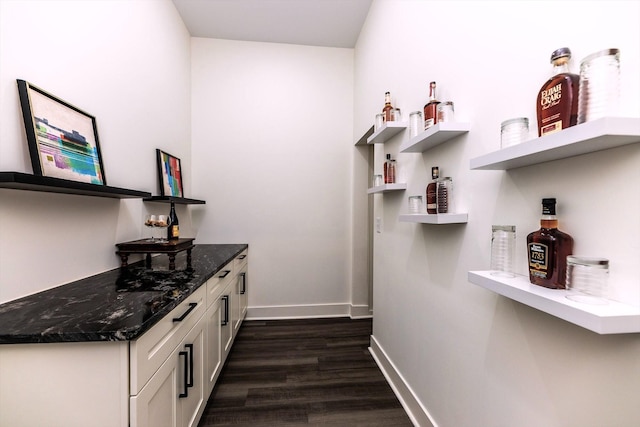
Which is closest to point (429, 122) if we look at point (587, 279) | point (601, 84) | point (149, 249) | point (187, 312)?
point (601, 84)

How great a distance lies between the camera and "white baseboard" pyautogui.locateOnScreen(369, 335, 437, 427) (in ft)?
5.19

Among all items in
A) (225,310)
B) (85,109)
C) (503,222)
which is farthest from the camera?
(225,310)

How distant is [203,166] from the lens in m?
3.17

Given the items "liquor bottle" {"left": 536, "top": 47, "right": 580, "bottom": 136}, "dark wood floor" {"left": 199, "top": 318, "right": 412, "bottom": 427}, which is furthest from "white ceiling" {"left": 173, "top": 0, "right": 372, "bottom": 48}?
"dark wood floor" {"left": 199, "top": 318, "right": 412, "bottom": 427}

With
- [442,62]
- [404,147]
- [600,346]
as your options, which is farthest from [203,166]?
[600,346]

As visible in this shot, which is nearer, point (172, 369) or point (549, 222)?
point (549, 222)

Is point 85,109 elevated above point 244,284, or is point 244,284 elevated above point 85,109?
point 85,109

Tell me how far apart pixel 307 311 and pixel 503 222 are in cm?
270

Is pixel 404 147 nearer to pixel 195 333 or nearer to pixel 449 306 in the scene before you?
pixel 449 306

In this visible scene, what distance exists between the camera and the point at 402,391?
6.06 ft

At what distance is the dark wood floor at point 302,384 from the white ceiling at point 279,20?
A: 329cm

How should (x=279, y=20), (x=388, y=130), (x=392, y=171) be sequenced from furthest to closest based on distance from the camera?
(x=279, y=20) < (x=392, y=171) < (x=388, y=130)

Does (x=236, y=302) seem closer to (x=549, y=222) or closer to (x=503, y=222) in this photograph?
(x=503, y=222)

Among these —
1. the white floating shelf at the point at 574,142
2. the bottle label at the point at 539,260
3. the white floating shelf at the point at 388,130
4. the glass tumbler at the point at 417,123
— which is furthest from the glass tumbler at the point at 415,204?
the bottle label at the point at 539,260
